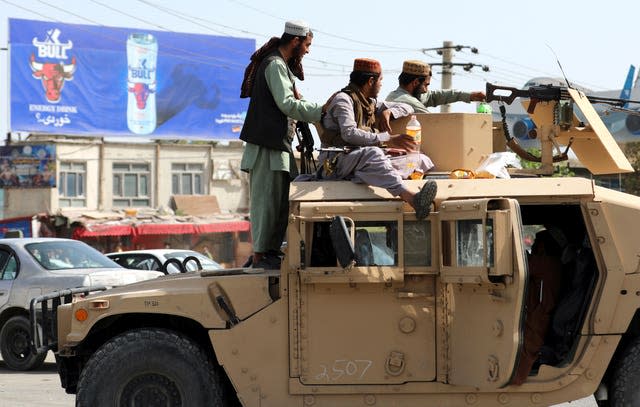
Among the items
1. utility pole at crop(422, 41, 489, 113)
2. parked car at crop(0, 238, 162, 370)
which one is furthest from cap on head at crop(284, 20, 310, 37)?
utility pole at crop(422, 41, 489, 113)

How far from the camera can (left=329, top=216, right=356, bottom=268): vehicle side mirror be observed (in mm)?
6863

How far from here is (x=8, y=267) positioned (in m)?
14.5

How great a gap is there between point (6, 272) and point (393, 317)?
27.0ft

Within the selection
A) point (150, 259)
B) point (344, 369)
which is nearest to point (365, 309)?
point (344, 369)

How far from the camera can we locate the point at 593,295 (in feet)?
24.0

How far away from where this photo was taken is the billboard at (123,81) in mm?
49500

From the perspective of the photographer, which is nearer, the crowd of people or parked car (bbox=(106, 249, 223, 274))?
the crowd of people

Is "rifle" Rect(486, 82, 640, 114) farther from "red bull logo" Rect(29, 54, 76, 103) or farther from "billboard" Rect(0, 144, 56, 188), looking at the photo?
"red bull logo" Rect(29, 54, 76, 103)

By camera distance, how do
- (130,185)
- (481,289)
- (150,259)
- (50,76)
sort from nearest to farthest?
(481,289) → (150,259) → (50,76) → (130,185)

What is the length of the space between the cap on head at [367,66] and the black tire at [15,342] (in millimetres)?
7262

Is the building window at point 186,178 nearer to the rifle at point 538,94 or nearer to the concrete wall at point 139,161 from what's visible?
the concrete wall at point 139,161

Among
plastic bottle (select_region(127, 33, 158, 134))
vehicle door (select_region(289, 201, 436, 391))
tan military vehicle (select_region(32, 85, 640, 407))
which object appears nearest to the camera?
tan military vehicle (select_region(32, 85, 640, 407))

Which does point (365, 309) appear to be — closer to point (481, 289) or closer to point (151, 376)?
point (481, 289)

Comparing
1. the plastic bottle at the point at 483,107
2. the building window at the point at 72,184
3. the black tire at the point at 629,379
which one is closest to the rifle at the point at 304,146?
the plastic bottle at the point at 483,107
